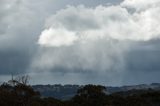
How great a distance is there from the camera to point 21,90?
374ft

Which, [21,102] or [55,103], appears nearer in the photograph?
[21,102]

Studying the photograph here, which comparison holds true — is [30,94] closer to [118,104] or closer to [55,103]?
[55,103]

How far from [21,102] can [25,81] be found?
580 centimetres

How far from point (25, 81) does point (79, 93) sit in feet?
95.8

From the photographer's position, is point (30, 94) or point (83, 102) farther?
point (83, 102)

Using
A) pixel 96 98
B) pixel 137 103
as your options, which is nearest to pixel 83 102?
pixel 96 98

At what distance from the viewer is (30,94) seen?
114 meters

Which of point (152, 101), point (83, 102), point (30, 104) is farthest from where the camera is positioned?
point (152, 101)

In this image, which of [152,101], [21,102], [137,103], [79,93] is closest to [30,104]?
[21,102]

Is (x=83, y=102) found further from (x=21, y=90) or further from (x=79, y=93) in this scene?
(x=21, y=90)

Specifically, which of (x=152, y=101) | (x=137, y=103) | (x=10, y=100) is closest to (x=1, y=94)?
(x=10, y=100)

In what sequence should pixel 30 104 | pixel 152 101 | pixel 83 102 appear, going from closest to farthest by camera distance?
pixel 30 104 → pixel 83 102 → pixel 152 101

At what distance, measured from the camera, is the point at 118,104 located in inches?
5167

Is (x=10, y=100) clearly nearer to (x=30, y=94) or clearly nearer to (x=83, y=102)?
(x=30, y=94)
